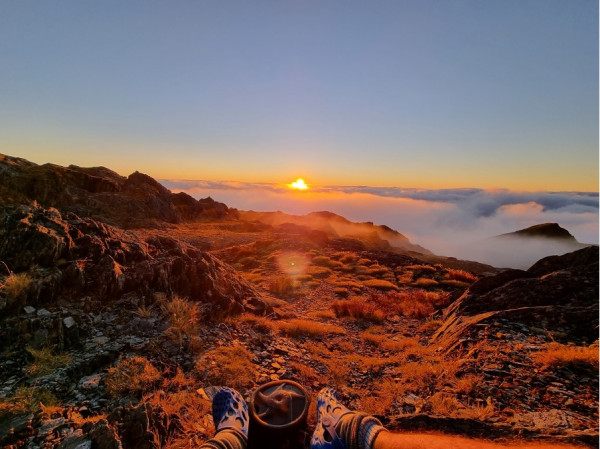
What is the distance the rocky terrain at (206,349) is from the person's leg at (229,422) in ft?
1.46

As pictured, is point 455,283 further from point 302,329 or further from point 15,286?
point 15,286

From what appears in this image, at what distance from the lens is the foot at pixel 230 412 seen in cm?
462

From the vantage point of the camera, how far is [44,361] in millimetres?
5828

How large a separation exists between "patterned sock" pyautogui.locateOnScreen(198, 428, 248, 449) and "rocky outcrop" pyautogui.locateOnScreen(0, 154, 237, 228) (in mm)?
51228

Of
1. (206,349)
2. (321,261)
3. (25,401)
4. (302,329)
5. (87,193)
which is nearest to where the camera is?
(25,401)

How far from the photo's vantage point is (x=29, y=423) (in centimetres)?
412

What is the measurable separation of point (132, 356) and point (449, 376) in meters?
7.50

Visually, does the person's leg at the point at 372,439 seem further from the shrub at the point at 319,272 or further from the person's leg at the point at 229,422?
the shrub at the point at 319,272

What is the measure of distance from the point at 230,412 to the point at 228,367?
202cm

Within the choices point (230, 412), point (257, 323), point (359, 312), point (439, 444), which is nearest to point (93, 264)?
point (257, 323)

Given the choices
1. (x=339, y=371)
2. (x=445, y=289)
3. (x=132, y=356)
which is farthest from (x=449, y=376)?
(x=445, y=289)

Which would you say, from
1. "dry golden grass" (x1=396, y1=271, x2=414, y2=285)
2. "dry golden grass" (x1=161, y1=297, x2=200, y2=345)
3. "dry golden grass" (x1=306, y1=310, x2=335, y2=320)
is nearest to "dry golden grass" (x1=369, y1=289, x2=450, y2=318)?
"dry golden grass" (x1=306, y1=310, x2=335, y2=320)

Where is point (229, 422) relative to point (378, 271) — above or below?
above

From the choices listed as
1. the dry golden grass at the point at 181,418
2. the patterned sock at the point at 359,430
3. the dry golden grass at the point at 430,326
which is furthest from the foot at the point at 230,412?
the dry golden grass at the point at 430,326
